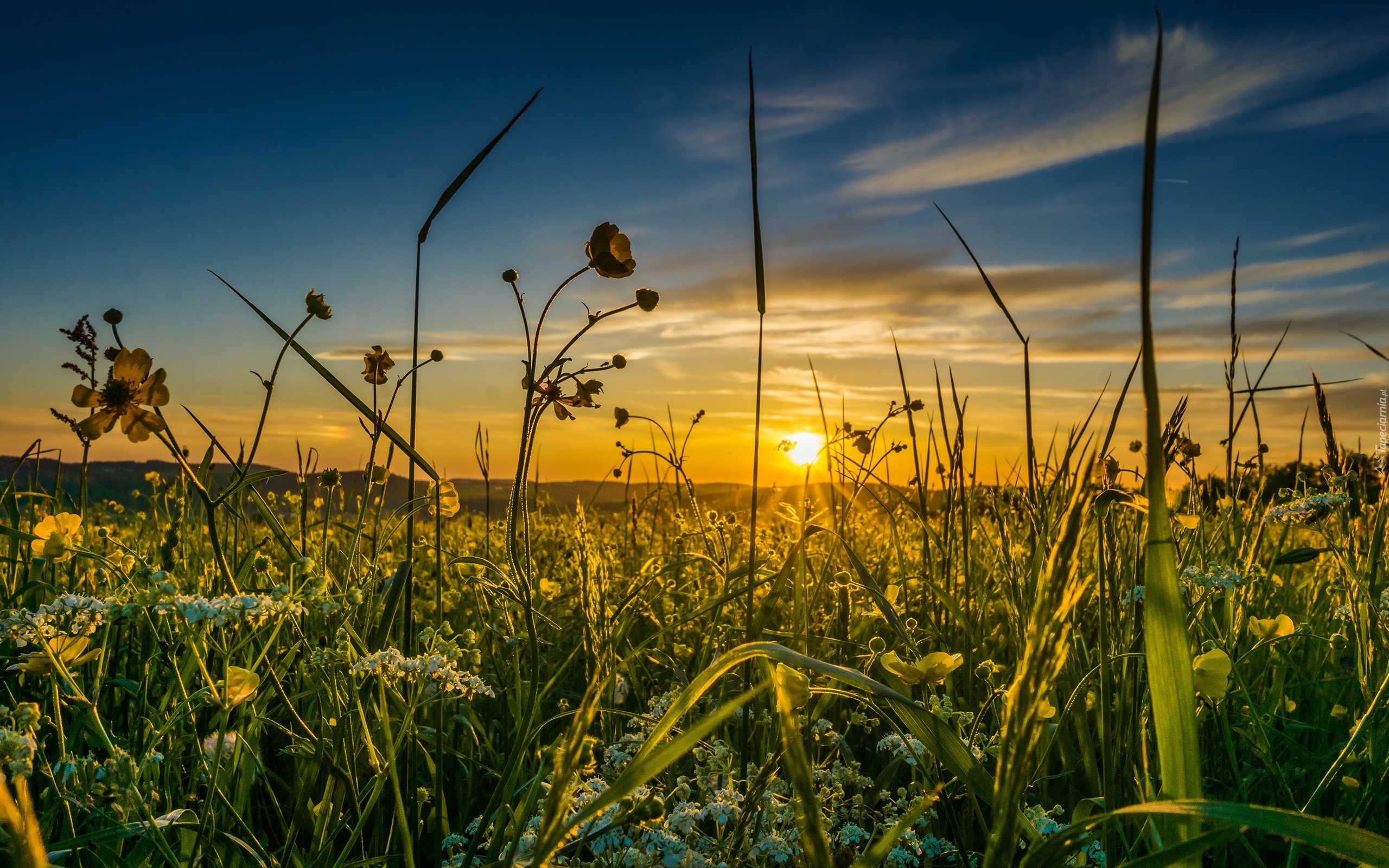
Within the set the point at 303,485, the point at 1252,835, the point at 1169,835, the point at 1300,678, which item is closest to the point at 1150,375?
the point at 1169,835

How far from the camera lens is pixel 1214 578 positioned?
1701 millimetres

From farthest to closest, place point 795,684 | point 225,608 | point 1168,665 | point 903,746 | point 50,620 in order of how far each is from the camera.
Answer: point 903,746, point 50,620, point 225,608, point 795,684, point 1168,665

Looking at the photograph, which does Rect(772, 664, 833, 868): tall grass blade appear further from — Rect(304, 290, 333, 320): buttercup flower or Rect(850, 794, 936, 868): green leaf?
Rect(304, 290, 333, 320): buttercup flower

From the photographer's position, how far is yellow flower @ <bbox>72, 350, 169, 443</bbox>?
53.0 inches

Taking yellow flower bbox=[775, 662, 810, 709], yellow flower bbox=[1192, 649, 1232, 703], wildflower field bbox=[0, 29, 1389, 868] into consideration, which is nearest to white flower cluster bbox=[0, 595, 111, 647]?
wildflower field bbox=[0, 29, 1389, 868]

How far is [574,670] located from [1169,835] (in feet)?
A: 7.52

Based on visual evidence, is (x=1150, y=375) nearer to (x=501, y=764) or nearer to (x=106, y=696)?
(x=501, y=764)

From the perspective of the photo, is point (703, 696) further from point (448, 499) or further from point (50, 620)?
point (50, 620)

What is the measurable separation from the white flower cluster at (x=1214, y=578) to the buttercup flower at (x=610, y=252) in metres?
Answer: 1.36

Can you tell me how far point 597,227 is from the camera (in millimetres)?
1722

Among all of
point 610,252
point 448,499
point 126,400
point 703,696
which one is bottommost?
point 703,696

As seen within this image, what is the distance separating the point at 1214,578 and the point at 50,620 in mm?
2220

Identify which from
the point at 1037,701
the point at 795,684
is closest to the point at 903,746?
the point at 795,684

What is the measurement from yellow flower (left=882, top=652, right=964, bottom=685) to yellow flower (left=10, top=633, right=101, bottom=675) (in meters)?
1.34
